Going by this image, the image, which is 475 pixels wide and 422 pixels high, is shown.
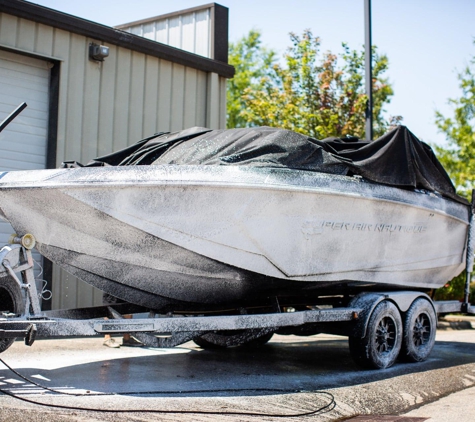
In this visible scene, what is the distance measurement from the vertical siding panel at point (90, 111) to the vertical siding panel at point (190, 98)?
175cm

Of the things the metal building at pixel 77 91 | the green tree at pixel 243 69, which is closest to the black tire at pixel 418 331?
the metal building at pixel 77 91

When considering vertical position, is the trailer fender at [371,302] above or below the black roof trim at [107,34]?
below

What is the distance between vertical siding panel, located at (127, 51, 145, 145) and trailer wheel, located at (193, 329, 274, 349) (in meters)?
3.89

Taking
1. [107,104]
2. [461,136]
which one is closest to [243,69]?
A: [461,136]

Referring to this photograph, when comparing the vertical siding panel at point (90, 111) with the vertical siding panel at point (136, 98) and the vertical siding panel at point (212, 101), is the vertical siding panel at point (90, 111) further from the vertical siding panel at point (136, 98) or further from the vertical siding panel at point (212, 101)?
the vertical siding panel at point (212, 101)

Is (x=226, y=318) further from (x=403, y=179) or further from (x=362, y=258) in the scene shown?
(x=403, y=179)

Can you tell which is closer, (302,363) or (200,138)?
(200,138)

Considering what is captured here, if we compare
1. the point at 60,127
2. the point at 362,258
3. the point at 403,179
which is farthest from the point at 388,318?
the point at 60,127

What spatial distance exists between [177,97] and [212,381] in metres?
6.42

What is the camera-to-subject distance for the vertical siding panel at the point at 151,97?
11.2m

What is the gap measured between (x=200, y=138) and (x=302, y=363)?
272 centimetres

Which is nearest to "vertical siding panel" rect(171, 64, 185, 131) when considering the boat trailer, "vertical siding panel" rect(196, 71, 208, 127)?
"vertical siding panel" rect(196, 71, 208, 127)

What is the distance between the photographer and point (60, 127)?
32.7ft

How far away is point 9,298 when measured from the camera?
588 centimetres
